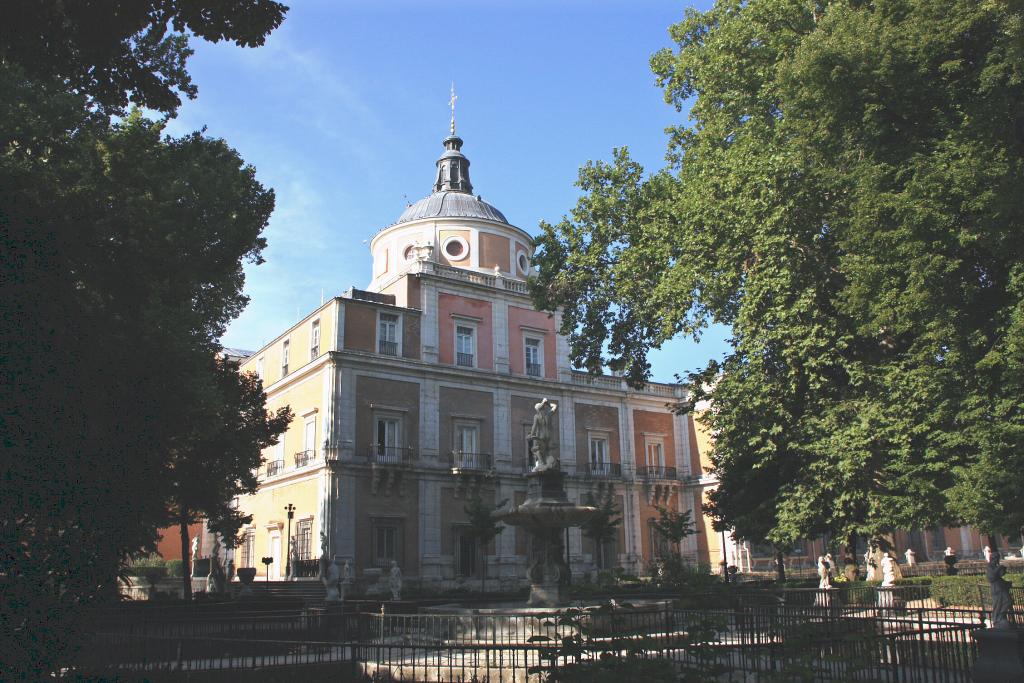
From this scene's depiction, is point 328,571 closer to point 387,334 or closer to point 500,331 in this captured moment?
point 387,334

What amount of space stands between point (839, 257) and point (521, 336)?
23.0 meters

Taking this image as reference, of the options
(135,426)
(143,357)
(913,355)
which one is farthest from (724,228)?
(135,426)

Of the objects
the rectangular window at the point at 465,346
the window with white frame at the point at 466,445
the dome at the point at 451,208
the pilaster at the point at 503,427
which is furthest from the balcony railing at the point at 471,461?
the dome at the point at 451,208

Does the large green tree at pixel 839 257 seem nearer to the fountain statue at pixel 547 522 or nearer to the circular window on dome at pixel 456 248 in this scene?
the fountain statue at pixel 547 522

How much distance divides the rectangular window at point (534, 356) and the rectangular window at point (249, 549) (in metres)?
15.6

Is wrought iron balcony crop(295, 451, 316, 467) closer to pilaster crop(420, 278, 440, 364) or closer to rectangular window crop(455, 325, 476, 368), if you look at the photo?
pilaster crop(420, 278, 440, 364)

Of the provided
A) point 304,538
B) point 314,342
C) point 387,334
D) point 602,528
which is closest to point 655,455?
point 602,528

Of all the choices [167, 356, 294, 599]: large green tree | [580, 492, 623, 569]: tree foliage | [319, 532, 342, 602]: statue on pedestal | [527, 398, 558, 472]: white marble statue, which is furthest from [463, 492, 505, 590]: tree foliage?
[527, 398, 558, 472]: white marble statue

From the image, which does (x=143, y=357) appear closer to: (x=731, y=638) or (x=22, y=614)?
(x=22, y=614)

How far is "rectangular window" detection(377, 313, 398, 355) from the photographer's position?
35188 millimetres

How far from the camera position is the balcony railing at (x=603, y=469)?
39.9m

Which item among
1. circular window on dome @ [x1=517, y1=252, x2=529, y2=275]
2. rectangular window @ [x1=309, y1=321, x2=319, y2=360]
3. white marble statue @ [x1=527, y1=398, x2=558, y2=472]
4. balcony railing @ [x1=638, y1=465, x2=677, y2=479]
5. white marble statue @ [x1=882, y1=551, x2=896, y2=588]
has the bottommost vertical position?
white marble statue @ [x1=882, y1=551, x2=896, y2=588]

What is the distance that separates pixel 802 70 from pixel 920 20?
2.32 meters

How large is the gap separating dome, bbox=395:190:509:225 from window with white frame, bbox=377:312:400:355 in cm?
800
